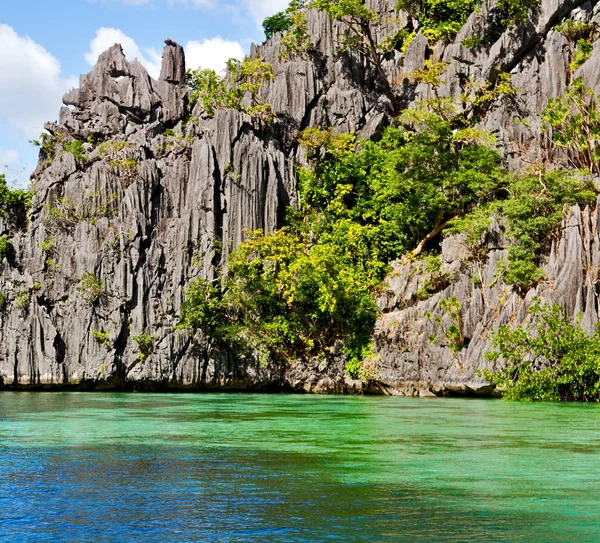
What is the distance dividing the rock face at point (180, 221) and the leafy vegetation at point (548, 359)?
555 cm

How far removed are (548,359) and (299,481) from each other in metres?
21.5

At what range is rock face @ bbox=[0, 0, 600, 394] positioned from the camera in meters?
37.9

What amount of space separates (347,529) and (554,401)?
75.3ft

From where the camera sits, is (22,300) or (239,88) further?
(239,88)

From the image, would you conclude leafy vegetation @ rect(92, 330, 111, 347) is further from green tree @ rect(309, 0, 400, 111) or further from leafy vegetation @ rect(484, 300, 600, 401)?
A: green tree @ rect(309, 0, 400, 111)

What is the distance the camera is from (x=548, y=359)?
94.5 feet

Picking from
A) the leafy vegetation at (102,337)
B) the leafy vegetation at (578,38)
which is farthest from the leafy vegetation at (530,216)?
the leafy vegetation at (102,337)

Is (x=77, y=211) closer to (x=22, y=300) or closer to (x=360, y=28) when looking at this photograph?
(x=22, y=300)

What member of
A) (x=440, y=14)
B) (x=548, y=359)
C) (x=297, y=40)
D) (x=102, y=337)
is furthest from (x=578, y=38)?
(x=102, y=337)

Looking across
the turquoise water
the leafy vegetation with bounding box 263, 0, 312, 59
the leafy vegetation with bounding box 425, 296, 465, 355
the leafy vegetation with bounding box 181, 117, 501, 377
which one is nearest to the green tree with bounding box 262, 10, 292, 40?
the leafy vegetation with bounding box 263, 0, 312, 59

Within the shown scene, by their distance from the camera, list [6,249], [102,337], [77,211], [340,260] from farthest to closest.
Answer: [6,249] < [77,211] < [102,337] < [340,260]

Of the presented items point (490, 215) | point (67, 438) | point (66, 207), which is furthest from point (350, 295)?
point (67, 438)

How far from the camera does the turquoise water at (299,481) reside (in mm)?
6867

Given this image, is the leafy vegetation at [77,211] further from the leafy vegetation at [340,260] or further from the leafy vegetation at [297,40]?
the leafy vegetation at [297,40]
